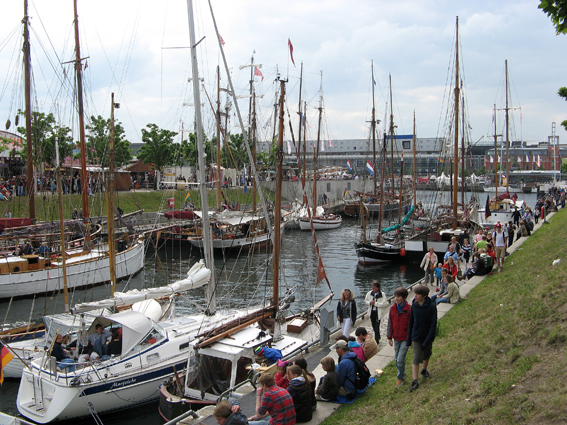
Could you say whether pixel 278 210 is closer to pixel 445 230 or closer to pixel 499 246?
pixel 499 246

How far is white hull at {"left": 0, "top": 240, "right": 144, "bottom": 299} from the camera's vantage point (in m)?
26.5

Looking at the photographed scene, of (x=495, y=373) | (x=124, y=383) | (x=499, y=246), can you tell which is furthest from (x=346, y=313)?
(x=499, y=246)

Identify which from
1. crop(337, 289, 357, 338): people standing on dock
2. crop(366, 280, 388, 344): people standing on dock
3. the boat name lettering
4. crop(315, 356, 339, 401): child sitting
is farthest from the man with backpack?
the boat name lettering

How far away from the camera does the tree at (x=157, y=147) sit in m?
68.9

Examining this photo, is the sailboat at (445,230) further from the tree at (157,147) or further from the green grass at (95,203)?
the tree at (157,147)

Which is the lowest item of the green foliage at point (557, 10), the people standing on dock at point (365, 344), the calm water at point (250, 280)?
the calm water at point (250, 280)

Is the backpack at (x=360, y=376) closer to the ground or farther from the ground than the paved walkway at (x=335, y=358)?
farther from the ground

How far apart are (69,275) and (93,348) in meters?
16.6

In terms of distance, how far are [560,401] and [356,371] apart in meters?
3.56

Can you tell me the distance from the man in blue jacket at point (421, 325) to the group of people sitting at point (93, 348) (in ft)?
29.3

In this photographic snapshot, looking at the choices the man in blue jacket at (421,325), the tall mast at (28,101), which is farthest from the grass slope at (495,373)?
the tall mast at (28,101)

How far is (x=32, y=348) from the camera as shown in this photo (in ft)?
50.5

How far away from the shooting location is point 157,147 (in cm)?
6888

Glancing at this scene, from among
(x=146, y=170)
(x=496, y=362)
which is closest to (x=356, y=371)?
(x=496, y=362)
